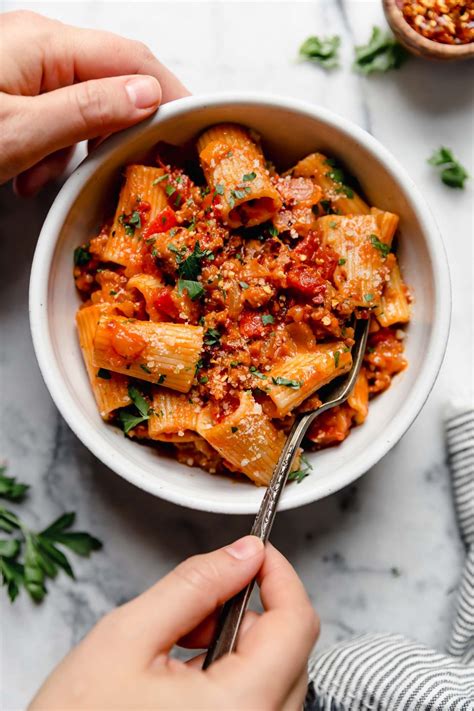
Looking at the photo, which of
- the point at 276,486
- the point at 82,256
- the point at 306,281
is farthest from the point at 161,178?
the point at 276,486

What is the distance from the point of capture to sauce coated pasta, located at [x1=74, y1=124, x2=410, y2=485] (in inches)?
86.7

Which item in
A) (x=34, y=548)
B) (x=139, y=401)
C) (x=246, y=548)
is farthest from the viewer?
(x=34, y=548)

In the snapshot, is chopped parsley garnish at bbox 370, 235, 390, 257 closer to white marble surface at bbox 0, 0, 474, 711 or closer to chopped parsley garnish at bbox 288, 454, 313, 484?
white marble surface at bbox 0, 0, 474, 711

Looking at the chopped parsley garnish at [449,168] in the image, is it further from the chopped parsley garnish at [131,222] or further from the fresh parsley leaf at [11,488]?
the fresh parsley leaf at [11,488]

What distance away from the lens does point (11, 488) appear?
279cm

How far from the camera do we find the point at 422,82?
9.27ft

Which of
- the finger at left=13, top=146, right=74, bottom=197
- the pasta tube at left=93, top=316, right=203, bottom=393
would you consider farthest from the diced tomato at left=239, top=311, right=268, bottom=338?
the finger at left=13, top=146, right=74, bottom=197

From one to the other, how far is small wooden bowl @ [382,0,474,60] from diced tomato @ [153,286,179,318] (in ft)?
4.24

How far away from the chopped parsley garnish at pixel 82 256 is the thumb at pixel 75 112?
328 mm

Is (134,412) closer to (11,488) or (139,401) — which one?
(139,401)

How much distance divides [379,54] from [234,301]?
125 cm

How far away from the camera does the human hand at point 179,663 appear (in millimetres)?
1774

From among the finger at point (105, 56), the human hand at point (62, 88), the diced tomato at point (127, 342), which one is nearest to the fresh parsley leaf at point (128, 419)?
the diced tomato at point (127, 342)

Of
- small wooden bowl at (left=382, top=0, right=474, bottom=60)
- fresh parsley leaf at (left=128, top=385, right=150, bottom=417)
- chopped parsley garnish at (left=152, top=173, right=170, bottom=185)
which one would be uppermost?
small wooden bowl at (left=382, top=0, right=474, bottom=60)
